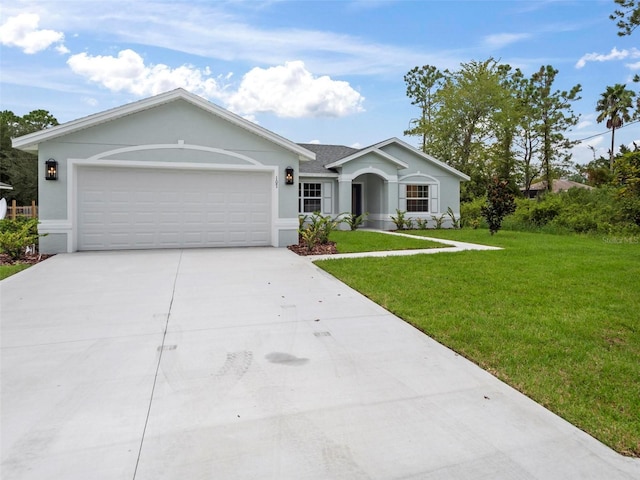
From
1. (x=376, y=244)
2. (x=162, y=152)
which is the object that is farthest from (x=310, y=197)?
(x=162, y=152)

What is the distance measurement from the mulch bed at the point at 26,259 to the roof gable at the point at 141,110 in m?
2.70

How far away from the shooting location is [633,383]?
3375mm

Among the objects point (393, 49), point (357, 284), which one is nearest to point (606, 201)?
point (393, 49)

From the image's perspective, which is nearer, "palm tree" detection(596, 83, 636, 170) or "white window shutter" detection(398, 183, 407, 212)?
"white window shutter" detection(398, 183, 407, 212)

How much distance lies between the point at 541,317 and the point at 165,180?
9.69 m

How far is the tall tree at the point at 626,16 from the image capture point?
6.64 metres

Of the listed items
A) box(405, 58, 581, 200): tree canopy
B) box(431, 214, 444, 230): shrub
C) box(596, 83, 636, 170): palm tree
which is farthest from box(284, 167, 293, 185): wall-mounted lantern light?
box(596, 83, 636, 170): palm tree

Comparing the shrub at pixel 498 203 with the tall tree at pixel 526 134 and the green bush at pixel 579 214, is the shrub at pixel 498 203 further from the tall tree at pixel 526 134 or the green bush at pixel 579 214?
the tall tree at pixel 526 134

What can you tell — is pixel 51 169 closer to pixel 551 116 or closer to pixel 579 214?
pixel 579 214

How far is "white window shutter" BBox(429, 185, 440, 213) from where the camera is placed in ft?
65.4

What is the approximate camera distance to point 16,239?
9.46 m

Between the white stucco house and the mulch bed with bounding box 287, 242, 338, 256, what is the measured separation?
45 cm

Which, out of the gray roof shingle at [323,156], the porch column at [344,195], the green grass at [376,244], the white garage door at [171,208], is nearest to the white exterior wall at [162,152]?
the white garage door at [171,208]

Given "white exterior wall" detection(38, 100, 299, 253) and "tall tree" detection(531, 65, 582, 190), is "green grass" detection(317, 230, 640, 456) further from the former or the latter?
"tall tree" detection(531, 65, 582, 190)
